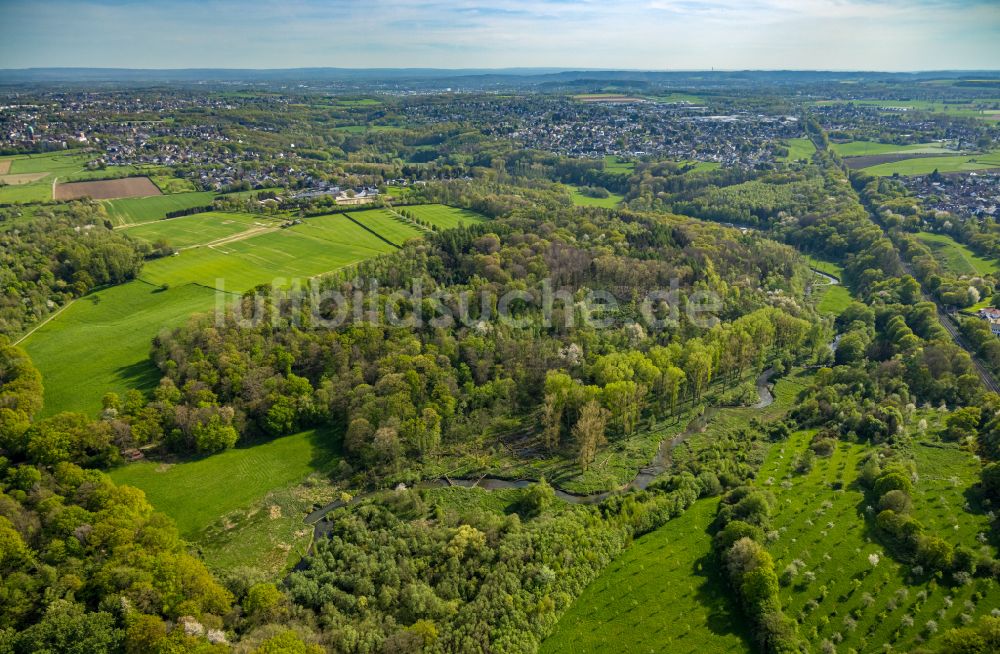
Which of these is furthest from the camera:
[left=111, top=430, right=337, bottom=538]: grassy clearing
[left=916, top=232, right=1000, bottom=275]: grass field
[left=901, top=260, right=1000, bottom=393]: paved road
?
[left=916, top=232, right=1000, bottom=275]: grass field

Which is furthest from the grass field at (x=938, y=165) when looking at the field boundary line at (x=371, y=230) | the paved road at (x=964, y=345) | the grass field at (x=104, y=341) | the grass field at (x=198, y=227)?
the grass field at (x=104, y=341)

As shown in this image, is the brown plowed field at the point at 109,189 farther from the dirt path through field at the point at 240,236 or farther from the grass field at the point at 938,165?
the grass field at the point at 938,165

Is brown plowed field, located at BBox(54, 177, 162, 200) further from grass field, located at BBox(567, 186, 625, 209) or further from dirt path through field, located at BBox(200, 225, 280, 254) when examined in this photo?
grass field, located at BBox(567, 186, 625, 209)

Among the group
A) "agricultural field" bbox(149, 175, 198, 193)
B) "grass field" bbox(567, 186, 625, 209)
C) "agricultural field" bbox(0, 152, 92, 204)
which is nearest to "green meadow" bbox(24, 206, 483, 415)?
"agricultural field" bbox(149, 175, 198, 193)

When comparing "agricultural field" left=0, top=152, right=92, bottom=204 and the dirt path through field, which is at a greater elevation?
"agricultural field" left=0, top=152, right=92, bottom=204

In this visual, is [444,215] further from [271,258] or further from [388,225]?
[271,258]

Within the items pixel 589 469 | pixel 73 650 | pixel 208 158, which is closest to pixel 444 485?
pixel 589 469

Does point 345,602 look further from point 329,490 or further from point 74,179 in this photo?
point 74,179
